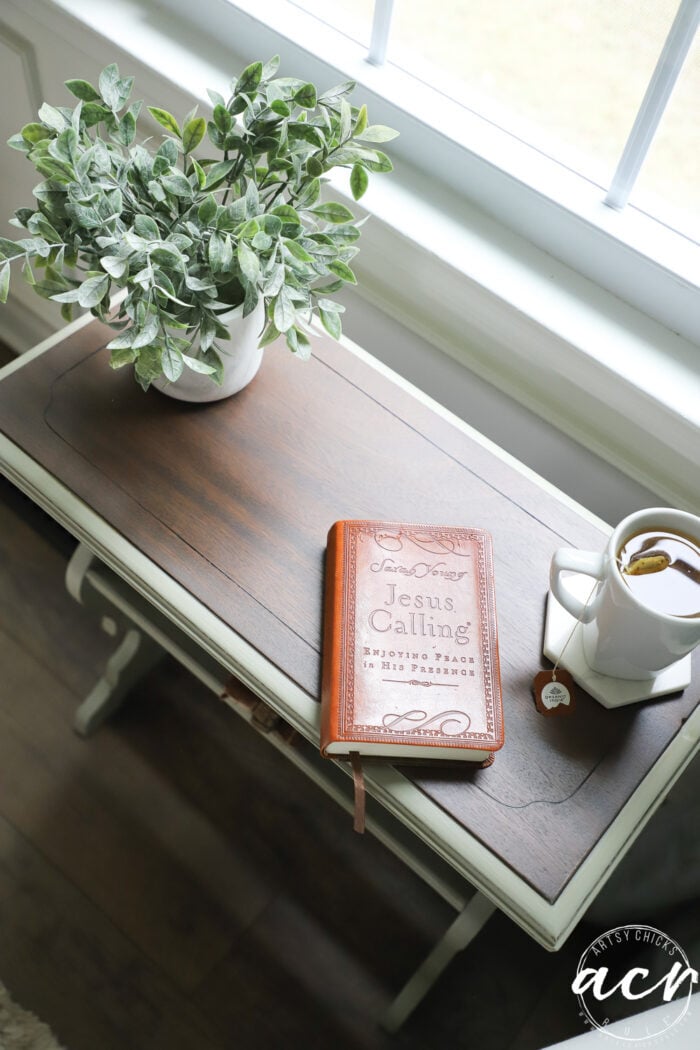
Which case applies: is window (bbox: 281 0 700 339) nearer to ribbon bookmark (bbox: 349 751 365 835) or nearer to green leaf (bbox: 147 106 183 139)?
green leaf (bbox: 147 106 183 139)

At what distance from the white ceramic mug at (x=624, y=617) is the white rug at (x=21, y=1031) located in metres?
0.83

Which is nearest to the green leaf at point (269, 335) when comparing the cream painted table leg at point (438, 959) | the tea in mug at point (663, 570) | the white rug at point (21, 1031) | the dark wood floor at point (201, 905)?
the tea in mug at point (663, 570)

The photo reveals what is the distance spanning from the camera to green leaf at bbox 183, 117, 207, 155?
764 millimetres

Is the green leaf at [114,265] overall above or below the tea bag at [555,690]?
above

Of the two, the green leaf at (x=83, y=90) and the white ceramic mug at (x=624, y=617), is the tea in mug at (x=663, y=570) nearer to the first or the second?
the white ceramic mug at (x=624, y=617)

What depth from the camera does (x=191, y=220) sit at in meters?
0.75

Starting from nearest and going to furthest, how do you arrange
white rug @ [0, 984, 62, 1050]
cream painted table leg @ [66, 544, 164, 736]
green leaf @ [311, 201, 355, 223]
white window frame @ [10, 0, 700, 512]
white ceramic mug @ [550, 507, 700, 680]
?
white ceramic mug @ [550, 507, 700, 680] < green leaf @ [311, 201, 355, 223] < white window frame @ [10, 0, 700, 512] < white rug @ [0, 984, 62, 1050] < cream painted table leg @ [66, 544, 164, 736]

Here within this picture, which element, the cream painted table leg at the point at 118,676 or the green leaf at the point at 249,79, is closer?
the green leaf at the point at 249,79

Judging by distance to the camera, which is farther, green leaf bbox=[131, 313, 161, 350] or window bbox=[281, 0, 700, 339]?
window bbox=[281, 0, 700, 339]

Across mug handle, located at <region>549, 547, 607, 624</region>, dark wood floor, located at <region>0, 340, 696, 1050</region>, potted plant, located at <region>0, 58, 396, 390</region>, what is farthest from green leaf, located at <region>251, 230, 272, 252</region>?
dark wood floor, located at <region>0, 340, 696, 1050</region>

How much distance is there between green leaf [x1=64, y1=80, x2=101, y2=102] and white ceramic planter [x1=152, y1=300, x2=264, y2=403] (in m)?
0.22

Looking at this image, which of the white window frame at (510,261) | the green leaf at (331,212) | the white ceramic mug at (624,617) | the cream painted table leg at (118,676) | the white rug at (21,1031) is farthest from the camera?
the cream painted table leg at (118,676)

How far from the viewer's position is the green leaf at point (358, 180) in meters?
0.78
